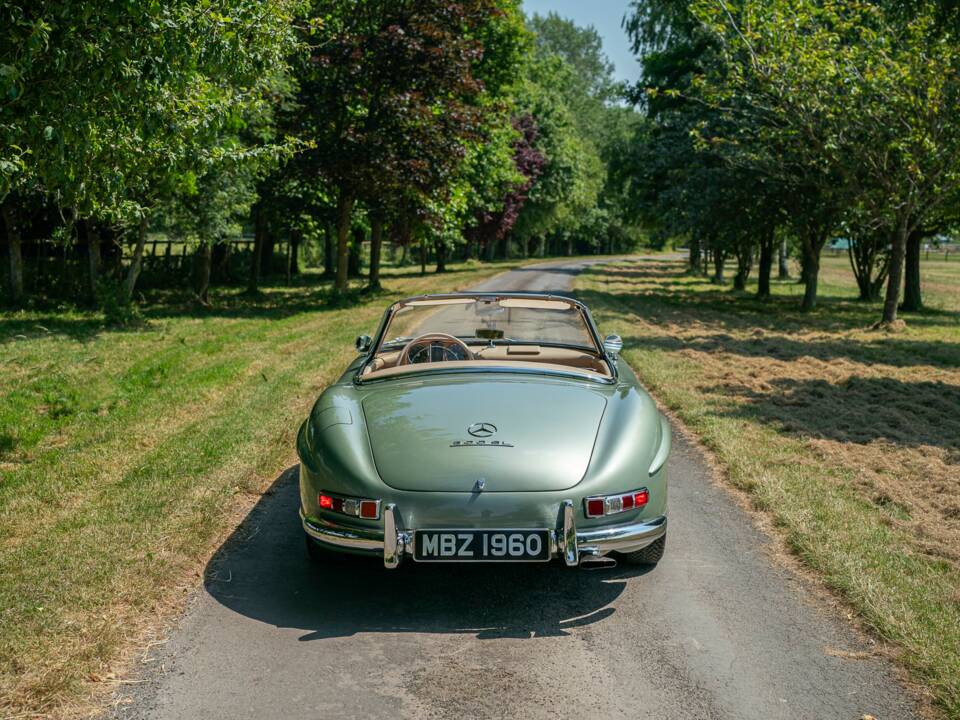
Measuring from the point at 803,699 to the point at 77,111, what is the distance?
568 centimetres

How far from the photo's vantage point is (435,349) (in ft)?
19.3

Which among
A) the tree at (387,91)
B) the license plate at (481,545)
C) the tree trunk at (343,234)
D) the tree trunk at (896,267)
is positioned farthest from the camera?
the tree trunk at (343,234)

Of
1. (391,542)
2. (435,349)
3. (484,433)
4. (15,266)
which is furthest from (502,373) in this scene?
(15,266)

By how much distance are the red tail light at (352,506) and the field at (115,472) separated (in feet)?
2.87

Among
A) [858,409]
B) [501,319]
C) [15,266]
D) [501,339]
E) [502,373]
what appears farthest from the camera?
[15,266]

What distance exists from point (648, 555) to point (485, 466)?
1200mm

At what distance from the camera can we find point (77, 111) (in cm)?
612

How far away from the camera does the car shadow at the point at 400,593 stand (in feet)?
13.5

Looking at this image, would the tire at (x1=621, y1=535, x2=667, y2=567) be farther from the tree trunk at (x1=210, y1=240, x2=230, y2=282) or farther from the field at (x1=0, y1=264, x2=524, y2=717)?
the tree trunk at (x1=210, y1=240, x2=230, y2=282)

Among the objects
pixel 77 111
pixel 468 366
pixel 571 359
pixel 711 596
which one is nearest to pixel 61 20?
pixel 77 111

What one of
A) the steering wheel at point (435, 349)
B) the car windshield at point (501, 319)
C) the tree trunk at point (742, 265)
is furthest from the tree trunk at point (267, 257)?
the steering wheel at point (435, 349)

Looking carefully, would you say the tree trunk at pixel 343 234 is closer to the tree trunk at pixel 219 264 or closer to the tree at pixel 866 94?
the tree trunk at pixel 219 264

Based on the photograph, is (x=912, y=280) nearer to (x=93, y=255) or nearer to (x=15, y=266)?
(x=93, y=255)

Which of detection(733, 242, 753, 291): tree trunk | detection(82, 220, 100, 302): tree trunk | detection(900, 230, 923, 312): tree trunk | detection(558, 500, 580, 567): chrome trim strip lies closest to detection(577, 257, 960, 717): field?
detection(558, 500, 580, 567): chrome trim strip
